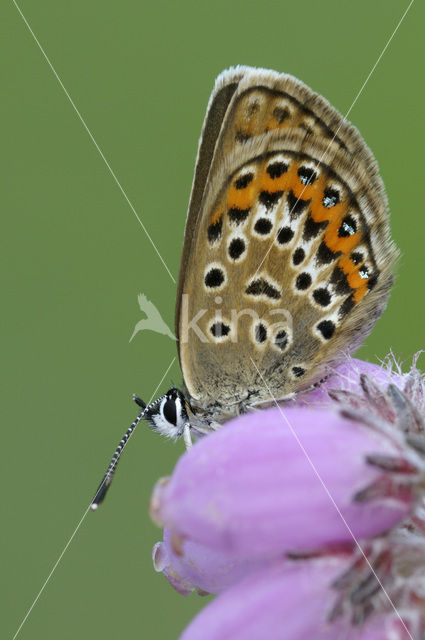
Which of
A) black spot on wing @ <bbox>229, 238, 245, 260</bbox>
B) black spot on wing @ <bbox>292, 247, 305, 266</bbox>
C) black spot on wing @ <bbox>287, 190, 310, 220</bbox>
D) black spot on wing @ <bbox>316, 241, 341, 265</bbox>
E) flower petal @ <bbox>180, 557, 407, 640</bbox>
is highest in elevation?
black spot on wing @ <bbox>287, 190, 310, 220</bbox>

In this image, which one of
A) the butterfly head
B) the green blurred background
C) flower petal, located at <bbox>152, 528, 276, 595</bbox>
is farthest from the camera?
the green blurred background

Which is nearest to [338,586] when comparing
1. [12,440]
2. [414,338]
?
[414,338]

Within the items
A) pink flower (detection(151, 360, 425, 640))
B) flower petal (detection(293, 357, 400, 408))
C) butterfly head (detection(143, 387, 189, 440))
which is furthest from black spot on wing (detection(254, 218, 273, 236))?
pink flower (detection(151, 360, 425, 640))

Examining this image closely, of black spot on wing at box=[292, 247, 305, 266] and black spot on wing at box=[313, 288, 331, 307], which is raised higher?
black spot on wing at box=[292, 247, 305, 266]

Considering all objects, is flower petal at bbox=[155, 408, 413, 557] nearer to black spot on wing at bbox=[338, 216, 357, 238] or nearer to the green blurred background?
black spot on wing at bbox=[338, 216, 357, 238]

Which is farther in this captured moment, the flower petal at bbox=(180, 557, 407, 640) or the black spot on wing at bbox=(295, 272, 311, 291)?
the black spot on wing at bbox=(295, 272, 311, 291)

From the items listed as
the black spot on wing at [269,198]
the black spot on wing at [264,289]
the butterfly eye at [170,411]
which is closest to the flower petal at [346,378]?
the black spot on wing at [264,289]

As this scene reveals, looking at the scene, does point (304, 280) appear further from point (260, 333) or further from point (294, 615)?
point (294, 615)

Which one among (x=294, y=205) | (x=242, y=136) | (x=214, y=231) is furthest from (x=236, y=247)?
(x=242, y=136)
